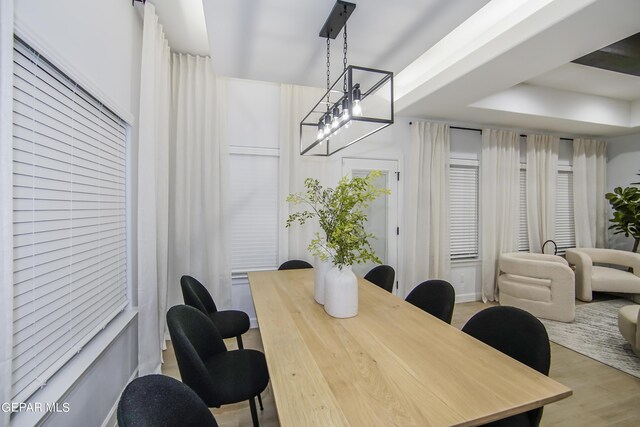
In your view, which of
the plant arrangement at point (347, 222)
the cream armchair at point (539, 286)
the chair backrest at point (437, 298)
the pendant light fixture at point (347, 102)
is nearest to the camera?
the plant arrangement at point (347, 222)

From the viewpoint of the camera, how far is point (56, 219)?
1331mm

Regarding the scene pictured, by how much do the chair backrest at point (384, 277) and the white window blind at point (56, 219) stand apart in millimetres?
2144

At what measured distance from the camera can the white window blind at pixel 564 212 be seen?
16.1ft

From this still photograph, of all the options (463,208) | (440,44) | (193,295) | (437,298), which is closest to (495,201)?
(463,208)

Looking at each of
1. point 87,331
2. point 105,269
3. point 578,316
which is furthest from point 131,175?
point 578,316

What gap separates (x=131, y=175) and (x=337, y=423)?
7.45 feet

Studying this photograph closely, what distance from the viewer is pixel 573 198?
16.2ft

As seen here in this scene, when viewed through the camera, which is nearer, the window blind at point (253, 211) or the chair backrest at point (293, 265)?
the chair backrest at point (293, 265)

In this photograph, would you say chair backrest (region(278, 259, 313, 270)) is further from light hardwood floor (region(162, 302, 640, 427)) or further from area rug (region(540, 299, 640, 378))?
area rug (region(540, 299, 640, 378))

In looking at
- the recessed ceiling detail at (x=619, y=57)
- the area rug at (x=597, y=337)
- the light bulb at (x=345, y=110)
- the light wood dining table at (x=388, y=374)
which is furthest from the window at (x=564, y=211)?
the light bulb at (x=345, y=110)

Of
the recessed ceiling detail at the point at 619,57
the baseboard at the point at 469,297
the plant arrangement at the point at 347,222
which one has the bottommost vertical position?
the baseboard at the point at 469,297

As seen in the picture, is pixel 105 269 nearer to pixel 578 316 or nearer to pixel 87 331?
pixel 87 331

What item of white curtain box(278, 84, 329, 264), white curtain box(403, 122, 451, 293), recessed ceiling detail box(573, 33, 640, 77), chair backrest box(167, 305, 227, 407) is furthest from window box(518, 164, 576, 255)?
chair backrest box(167, 305, 227, 407)

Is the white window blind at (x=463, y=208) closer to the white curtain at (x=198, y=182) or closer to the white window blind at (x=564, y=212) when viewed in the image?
the white window blind at (x=564, y=212)
